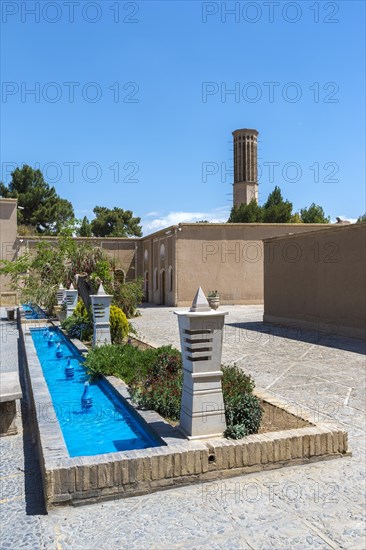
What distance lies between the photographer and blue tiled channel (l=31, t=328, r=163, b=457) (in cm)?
530

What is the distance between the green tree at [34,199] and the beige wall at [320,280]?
1081 inches

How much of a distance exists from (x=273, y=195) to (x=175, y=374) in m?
46.2

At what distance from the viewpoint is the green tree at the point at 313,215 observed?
53.9 meters

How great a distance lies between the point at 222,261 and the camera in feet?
98.2

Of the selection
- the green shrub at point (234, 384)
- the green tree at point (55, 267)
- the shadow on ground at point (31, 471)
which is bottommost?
the shadow on ground at point (31, 471)

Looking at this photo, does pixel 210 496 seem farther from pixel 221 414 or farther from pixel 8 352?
pixel 8 352

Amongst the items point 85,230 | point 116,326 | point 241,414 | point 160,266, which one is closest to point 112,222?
point 85,230

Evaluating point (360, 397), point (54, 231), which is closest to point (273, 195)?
point (54, 231)

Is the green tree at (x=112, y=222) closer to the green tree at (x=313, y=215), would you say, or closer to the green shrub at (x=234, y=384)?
the green tree at (x=313, y=215)

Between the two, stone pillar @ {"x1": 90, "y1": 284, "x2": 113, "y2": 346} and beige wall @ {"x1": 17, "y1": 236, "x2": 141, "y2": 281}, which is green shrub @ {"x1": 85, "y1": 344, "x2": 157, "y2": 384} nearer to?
stone pillar @ {"x1": 90, "y1": 284, "x2": 113, "y2": 346}

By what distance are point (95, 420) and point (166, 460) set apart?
2.17m

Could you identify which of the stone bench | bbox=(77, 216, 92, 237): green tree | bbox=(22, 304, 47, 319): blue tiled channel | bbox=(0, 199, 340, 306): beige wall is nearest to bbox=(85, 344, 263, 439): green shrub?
the stone bench

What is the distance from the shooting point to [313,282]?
16.9 meters

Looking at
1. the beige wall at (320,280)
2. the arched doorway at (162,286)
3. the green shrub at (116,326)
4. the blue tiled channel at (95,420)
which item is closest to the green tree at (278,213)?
the arched doorway at (162,286)
